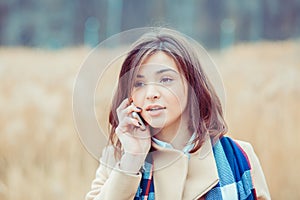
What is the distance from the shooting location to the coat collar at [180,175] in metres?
0.99

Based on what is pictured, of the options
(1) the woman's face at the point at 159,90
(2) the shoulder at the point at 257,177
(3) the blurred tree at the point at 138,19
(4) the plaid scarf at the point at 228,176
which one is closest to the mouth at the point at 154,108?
(1) the woman's face at the point at 159,90

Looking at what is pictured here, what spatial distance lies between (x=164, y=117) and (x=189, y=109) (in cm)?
7

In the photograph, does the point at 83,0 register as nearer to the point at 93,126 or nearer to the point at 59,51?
the point at 59,51

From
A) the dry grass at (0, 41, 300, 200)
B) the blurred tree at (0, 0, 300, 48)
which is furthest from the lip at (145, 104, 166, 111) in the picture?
the blurred tree at (0, 0, 300, 48)

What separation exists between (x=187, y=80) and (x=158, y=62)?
0.06 m

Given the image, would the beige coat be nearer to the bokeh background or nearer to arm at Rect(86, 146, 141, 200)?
arm at Rect(86, 146, 141, 200)

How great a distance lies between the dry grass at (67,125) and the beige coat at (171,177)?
1.18 m

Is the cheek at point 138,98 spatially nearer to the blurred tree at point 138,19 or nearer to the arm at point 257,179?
the arm at point 257,179

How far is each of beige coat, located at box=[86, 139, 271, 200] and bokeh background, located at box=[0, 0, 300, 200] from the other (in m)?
0.13

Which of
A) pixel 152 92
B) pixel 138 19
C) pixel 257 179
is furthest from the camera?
pixel 138 19

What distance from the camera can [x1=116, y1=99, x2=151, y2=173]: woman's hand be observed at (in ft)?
3.16

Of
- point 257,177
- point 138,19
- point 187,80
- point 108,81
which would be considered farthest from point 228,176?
point 138,19

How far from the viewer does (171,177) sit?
1.00 meters

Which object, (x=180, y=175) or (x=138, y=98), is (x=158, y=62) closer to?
(x=138, y=98)
